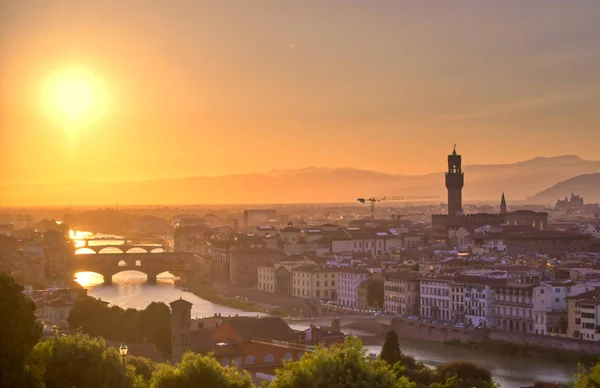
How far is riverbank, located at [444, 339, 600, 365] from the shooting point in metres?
25.3

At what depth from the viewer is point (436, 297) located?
3253 centimetres

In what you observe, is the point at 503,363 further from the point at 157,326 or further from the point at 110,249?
the point at 110,249

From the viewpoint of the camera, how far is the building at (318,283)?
38.8 metres

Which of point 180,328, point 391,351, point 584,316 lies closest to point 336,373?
point 180,328

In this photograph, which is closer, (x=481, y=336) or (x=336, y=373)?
(x=336, y=373)

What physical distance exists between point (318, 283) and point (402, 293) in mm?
5376

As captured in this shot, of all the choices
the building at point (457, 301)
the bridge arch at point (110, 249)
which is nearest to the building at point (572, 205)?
the bridge arch at point (110, 249)

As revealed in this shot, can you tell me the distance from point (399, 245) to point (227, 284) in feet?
27.9

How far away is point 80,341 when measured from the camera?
13.3 meters

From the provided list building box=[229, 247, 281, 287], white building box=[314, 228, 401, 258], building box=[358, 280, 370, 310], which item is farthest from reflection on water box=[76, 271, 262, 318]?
white building box=[314, 228, 401, 258]

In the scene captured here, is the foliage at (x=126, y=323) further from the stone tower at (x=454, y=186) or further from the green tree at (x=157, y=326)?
the stone tower at (x=454, y=186)

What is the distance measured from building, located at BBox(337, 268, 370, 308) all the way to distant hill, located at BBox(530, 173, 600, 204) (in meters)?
140

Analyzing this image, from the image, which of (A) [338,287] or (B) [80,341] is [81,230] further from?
(B) [80,341]

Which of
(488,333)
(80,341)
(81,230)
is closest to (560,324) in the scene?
(488,333)
